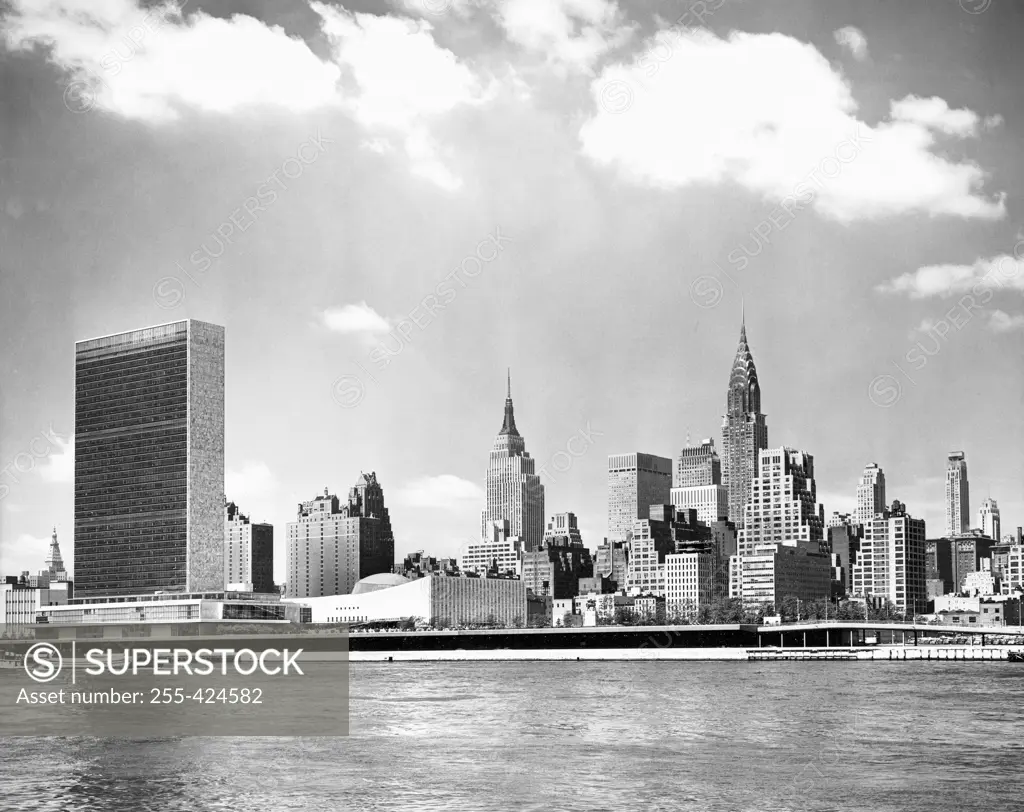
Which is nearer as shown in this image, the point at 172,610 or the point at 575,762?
the point at 575,762

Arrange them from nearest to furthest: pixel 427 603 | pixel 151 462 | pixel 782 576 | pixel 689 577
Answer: pixel 151 462 → pixel 427 603 → pixel 782 576 → pixel 689 577

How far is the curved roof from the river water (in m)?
144

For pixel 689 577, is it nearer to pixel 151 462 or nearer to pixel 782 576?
pixel 782 576

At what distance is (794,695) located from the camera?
53656mm

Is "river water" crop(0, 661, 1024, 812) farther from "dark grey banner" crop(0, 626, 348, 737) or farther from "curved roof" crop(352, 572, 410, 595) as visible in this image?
"curved roof" crop(352, 572, 410, 595)

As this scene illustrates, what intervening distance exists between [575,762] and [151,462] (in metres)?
131

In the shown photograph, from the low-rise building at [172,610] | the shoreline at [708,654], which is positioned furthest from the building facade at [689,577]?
the shoreline at [708,654]

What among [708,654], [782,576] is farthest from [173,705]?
[782,576]

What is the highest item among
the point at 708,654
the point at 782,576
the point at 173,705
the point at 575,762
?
the point at 575,762

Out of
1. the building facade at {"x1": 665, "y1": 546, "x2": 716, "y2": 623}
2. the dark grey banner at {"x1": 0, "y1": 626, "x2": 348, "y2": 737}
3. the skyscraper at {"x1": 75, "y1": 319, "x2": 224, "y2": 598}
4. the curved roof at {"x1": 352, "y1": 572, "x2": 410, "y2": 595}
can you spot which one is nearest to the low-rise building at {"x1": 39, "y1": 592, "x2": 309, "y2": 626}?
the skyscraper at {"x1": 75, "y1": 319, "x2": 224, "y2": 598}

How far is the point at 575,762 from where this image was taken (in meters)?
29.8

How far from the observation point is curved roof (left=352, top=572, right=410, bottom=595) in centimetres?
19162

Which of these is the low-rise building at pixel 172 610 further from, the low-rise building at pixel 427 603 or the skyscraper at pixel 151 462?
the low-rise building at pixel 427 603

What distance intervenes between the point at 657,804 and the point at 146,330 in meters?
139
